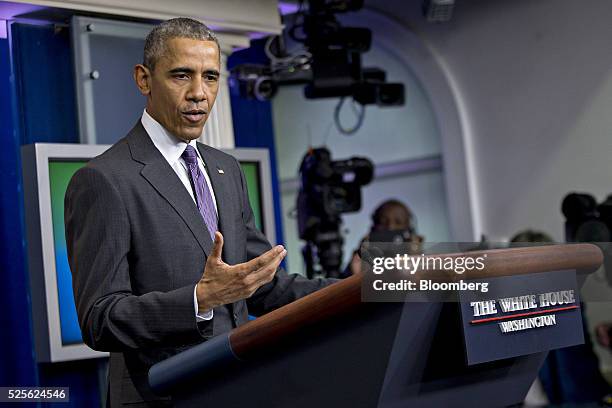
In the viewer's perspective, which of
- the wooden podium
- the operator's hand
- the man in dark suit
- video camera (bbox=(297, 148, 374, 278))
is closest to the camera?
the wooden podium

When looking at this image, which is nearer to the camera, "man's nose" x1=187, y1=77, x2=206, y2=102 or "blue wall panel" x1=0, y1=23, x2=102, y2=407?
"man's nose" x1=187, y1=77, x2=206, y2=102

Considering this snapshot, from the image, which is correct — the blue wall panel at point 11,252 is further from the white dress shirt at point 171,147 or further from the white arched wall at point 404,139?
the white arched wall at point 404,139

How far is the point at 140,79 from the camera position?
1.65 metres

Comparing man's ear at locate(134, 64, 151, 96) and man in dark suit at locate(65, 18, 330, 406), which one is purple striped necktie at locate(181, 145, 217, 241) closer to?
man in dark suit at locate(65, 18, 330, 406)

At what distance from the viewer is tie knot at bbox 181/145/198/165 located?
162cm

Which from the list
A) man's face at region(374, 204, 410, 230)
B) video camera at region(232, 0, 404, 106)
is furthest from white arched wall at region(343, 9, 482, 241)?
video camera at region(232, 0, 404, 106)

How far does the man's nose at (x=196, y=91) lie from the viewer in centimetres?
156

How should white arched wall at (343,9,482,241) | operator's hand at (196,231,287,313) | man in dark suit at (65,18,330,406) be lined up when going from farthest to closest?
1. white arched wall at (343,9,482,241)
2. man in dark suit at (65,18,330,406)
3. operator's hand at (196,231,287,313)

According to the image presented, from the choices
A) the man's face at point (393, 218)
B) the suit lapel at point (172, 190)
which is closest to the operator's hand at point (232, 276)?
the suit lapel at point (172, 190)

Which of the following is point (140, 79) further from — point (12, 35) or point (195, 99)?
point (12, 35)

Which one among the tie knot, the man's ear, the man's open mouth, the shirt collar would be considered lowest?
the tie knot

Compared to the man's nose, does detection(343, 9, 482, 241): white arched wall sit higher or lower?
higher

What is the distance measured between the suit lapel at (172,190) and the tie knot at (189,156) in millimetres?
48

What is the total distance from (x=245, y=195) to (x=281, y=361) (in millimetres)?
611
